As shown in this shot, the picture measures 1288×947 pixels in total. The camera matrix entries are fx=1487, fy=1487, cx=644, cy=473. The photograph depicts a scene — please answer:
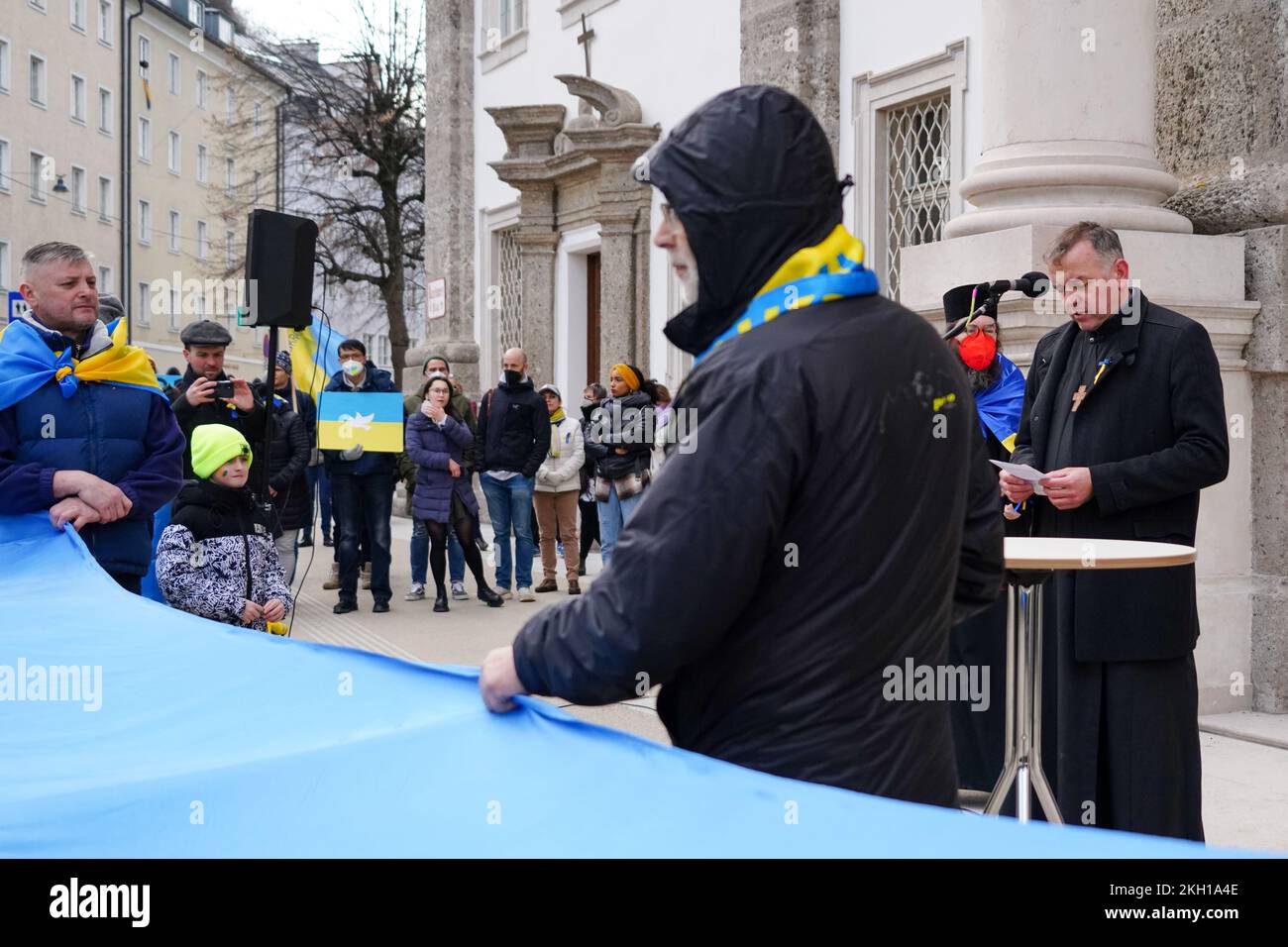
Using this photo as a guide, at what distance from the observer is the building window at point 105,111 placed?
48500mm

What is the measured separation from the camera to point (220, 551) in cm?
574

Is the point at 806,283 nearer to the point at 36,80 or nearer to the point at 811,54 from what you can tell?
the point at 811,54

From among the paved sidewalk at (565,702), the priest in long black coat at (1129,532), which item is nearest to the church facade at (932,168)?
the paved sidewalk at (565,702)

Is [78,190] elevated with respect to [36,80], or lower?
lower

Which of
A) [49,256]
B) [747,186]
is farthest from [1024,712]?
[49,256]

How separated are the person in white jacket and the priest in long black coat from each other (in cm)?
820

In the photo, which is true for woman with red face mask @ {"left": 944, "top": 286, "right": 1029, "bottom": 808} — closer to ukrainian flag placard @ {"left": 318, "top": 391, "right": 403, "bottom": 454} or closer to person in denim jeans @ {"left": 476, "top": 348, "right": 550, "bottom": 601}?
ukrainian flag placard @ {"left": 318, "top": 391, "right": 403, "bottom": 454}

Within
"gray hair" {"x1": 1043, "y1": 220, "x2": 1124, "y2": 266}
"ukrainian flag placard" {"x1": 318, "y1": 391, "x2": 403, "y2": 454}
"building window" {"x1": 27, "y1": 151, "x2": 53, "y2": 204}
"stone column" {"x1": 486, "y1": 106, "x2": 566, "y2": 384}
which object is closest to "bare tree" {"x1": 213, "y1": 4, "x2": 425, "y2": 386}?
"building window" {"x1": 27, "y1": 151, "x2": 53, "y2": 204}

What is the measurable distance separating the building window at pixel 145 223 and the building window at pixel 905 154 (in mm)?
44009

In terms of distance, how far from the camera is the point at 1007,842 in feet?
5.92

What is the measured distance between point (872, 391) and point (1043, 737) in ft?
10.5

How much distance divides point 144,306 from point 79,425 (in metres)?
50.4

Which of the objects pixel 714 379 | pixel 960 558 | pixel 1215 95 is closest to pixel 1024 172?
pixel 1215 95
